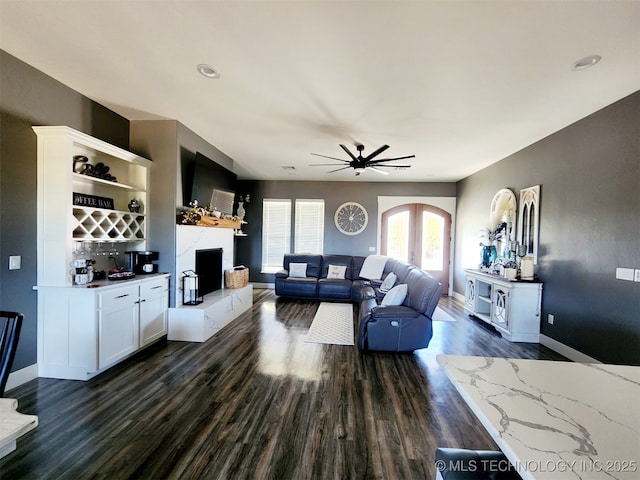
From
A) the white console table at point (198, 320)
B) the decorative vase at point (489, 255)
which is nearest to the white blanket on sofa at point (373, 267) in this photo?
the decorative vase at point (489, 255)

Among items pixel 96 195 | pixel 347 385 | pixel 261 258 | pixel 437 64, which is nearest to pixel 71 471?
pixel 347 385

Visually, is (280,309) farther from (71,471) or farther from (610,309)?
(610,309)

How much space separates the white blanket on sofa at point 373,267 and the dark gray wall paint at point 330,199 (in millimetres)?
833

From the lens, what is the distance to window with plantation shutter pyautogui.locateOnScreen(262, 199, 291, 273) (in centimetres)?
760

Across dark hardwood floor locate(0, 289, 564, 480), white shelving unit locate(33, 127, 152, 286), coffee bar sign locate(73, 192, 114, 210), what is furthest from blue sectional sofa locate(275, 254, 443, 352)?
coffee bar sign locate(73, 192, 114, 210)

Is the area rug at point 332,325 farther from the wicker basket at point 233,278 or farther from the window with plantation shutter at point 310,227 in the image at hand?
the window with plantation shutter at point 310,227

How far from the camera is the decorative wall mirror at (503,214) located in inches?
189

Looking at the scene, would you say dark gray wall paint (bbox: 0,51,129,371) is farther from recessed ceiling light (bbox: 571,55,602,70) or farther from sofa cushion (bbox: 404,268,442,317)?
recessed ceiling light (bbox: 571,55,602,70)

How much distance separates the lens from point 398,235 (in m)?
7.42

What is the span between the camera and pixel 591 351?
3217 mm

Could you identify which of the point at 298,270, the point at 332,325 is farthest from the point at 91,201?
the point at 298,270

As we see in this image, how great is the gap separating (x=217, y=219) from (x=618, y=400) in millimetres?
4604

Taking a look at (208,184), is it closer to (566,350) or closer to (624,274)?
(624,274)

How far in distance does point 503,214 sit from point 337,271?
353cm
